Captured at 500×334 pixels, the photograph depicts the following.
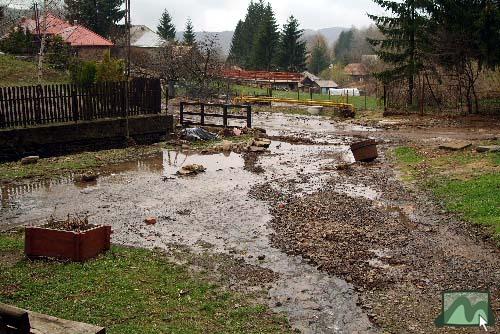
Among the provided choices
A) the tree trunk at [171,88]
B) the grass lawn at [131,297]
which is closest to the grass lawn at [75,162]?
the grass lawn at [131,297]

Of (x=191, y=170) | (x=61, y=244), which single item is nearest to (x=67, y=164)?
(x=191, y=170)

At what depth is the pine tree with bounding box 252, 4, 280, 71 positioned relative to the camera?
67312mm

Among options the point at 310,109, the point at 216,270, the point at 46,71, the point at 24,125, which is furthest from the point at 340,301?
the point at 46,71

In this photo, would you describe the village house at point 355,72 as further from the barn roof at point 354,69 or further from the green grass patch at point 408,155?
the green grass patch at point 408,155

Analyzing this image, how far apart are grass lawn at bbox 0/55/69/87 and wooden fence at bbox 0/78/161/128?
40.8 ft

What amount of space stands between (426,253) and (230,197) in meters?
5.40

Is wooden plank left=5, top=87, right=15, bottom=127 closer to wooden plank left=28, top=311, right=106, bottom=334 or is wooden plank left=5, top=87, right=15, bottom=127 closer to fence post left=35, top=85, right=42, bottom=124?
fence post left=35, top=85, right=42, bottom=124

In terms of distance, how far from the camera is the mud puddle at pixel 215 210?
24.0 feet

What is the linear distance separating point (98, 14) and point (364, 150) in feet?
156

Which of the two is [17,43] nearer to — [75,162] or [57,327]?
[75,162]

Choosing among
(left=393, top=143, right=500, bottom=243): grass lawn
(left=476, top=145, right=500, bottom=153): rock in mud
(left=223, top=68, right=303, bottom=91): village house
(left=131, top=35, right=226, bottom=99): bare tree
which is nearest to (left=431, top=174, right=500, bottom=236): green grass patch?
(left=393, top=143, right=500, bottom=243): grass lawn

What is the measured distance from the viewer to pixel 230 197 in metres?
13.0

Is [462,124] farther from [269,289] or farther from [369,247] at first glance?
[269,289]

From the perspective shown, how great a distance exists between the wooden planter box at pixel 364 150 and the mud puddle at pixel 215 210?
0.82 meters
